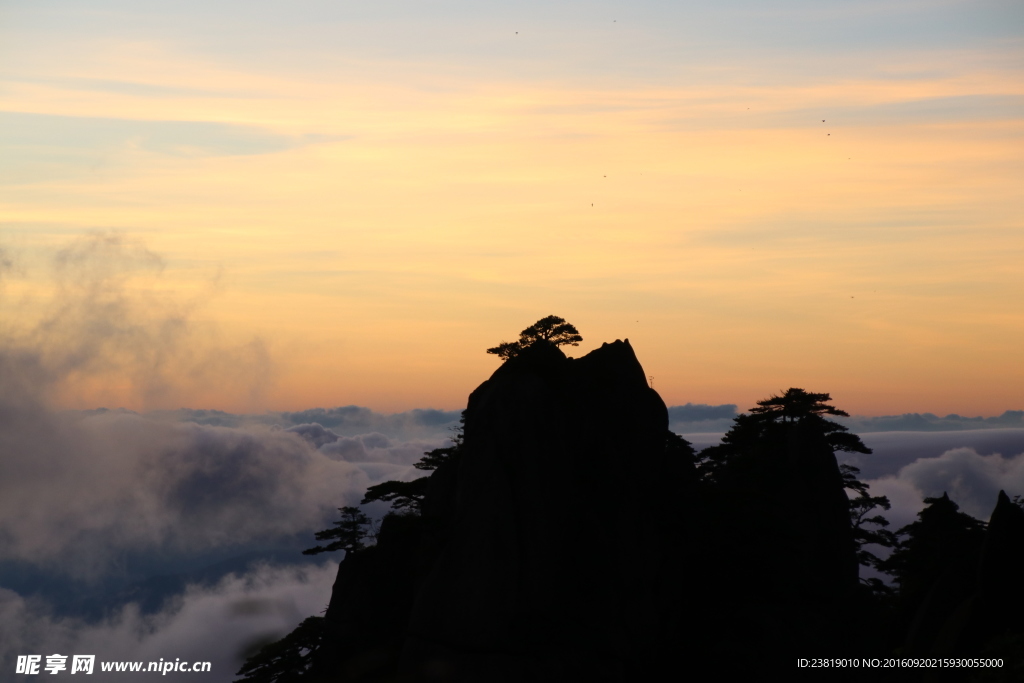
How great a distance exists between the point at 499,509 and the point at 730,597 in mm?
17435

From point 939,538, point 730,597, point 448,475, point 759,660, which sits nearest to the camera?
point 759,660

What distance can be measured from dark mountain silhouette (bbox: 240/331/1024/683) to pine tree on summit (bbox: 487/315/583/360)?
759 mm

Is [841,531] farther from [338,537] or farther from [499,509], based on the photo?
[338,537]

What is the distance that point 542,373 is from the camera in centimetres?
5344

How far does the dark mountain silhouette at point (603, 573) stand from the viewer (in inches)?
1858

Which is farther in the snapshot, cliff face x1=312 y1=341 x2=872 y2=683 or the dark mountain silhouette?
cliff face x1=312 y1=341 x2=872 y2=683

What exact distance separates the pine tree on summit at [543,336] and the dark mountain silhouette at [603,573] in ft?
2.49

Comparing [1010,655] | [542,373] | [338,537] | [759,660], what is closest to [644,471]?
[542,373]

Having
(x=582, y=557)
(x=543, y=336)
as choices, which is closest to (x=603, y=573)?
(x=582, y=557)

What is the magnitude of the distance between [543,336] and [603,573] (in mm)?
14903

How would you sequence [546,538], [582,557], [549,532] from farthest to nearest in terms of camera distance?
[582,557] < [549,532] < [546,538]

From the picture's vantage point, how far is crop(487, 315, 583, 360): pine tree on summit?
2186 inches

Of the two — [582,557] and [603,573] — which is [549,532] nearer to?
[582,557]

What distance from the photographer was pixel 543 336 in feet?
183
